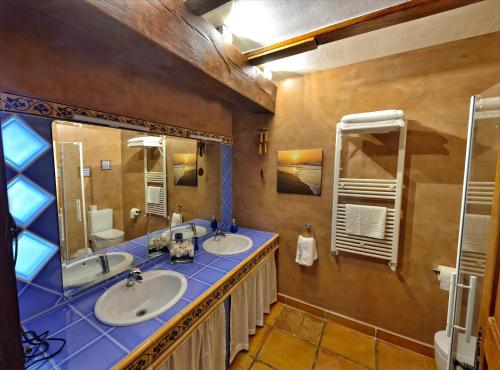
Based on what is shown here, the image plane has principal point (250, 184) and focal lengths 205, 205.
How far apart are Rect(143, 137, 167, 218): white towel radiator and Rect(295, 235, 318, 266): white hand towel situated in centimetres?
126

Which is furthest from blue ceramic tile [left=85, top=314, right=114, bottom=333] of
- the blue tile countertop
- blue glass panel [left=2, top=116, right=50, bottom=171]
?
blue glass panel [left=2, top=116, right=50, bottom=171]

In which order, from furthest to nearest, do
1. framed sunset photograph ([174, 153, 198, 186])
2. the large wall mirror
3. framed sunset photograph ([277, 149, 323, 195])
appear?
framed sunset photograph ([277, 149, 323, 195]) → framed sunset photograph ([174, 153, 198, 186]) → the large wall mirror

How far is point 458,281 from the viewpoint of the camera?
92 cm

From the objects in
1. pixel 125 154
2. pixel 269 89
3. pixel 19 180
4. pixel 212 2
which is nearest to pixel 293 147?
pixel 269 89

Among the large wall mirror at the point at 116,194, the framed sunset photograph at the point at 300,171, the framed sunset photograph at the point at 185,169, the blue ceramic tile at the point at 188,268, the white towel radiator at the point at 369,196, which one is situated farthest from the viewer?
the framed sunset photograph at the point at 300,171

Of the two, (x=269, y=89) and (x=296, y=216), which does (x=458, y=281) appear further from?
(x=269, y=89)

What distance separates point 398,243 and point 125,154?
2.14m

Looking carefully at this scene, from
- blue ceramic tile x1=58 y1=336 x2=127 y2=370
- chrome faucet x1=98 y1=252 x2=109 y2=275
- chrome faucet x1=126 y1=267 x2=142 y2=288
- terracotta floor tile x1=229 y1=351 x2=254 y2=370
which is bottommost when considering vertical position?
terracotta floor tile x1=229 y1=351 x2=254 y2=370

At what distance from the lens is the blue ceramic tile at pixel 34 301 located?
0.92 m

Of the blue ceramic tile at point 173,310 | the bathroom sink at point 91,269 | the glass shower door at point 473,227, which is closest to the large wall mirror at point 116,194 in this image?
the bathroom sink at point 91,269

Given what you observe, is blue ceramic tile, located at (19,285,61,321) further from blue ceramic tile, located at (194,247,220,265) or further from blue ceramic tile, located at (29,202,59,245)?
blue ceramic tile, located at (194,247,220,265)

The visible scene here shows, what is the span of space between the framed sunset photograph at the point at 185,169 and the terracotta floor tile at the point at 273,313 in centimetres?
152

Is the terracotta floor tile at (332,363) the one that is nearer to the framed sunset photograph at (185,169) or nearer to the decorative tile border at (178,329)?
the decorative tile border at (178,329)

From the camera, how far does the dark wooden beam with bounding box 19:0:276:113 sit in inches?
31.1
